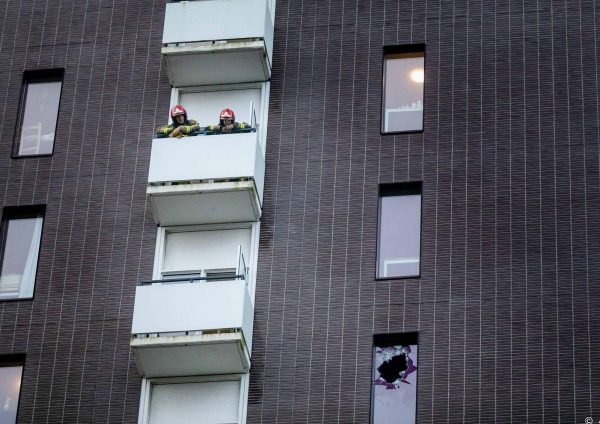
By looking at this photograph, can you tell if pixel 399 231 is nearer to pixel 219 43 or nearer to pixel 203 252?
pixel 203 252

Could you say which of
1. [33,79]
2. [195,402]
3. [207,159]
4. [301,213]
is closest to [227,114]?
[207,159]

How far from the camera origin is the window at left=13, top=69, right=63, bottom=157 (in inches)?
1970

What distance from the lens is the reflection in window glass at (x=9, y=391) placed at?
46156 mm

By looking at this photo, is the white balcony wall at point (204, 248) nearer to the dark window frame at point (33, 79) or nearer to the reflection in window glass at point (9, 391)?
the reflection in window glass at point (9, 391)

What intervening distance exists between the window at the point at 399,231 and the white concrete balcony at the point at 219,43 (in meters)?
5.28

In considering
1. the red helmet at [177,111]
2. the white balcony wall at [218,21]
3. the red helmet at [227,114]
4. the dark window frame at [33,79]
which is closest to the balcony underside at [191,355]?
the red helmet at [227,114]

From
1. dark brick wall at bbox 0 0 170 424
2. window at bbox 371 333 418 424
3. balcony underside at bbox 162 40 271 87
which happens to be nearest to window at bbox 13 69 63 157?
dark brick wall at bbox 0 0 170 424

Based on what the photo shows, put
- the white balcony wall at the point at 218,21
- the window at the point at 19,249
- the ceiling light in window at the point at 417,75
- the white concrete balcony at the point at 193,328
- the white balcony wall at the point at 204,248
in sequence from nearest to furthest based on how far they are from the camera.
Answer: the white concrete balcony at the point at 193,328 < the white balcony wall at the point at 204,248 < the window at the point at 19,249 < the ceiling light in window at the point at 417,75 < the white balcony wall at the point at 218,21

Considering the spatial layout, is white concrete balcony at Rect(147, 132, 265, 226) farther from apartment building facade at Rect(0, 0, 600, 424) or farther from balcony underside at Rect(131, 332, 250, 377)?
balcony underside at Rect(131, 332, 250, 377)

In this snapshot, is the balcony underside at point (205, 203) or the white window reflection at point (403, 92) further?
the white window reflection at point (403, 92)

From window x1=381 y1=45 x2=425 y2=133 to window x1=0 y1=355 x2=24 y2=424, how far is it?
1128cm

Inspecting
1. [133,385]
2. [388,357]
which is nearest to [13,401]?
[133,385]

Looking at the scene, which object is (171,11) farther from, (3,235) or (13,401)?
(13,401)

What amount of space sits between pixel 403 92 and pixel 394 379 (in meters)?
8.44
